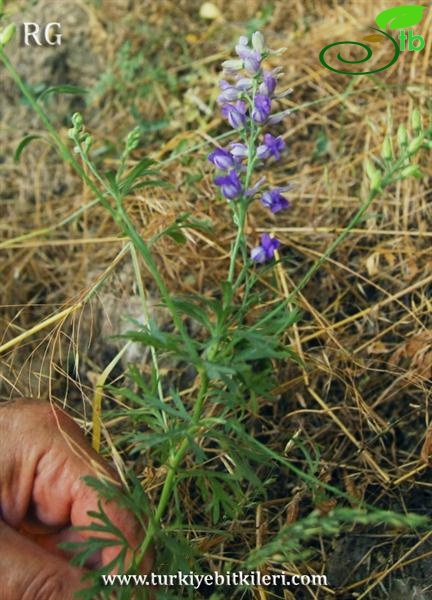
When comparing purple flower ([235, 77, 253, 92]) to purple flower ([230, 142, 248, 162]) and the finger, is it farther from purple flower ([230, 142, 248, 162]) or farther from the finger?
the finger

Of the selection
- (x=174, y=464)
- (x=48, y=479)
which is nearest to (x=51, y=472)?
(x=48, y=479)

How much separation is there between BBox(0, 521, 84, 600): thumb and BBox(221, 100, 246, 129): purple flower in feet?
2.42

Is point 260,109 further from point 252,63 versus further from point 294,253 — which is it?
point 294,253

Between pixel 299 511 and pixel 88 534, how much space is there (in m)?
0.54

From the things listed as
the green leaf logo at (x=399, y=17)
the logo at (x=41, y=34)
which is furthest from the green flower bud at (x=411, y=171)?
the logo at (x=41, y=34)

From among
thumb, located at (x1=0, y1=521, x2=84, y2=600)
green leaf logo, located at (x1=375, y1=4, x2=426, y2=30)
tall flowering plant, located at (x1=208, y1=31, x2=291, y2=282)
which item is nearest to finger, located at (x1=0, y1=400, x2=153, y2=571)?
thumb, located at (x1=0, y1=521, x2=84, y2=600)

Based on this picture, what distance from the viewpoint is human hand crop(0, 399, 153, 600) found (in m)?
1.50

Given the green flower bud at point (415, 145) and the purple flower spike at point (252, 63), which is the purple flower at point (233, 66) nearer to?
the purple flower spike at point (252, 63)

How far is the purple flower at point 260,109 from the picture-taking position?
148 centimetres

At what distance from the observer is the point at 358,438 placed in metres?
2.01

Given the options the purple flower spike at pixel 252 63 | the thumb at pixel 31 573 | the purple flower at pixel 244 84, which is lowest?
the thumb at pixel 31 573

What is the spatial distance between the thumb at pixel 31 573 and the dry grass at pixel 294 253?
0.37 metres

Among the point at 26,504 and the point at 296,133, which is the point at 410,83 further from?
the point at 26,504

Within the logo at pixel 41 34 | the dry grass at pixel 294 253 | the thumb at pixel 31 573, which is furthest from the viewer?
the logo at pixel 41 34
